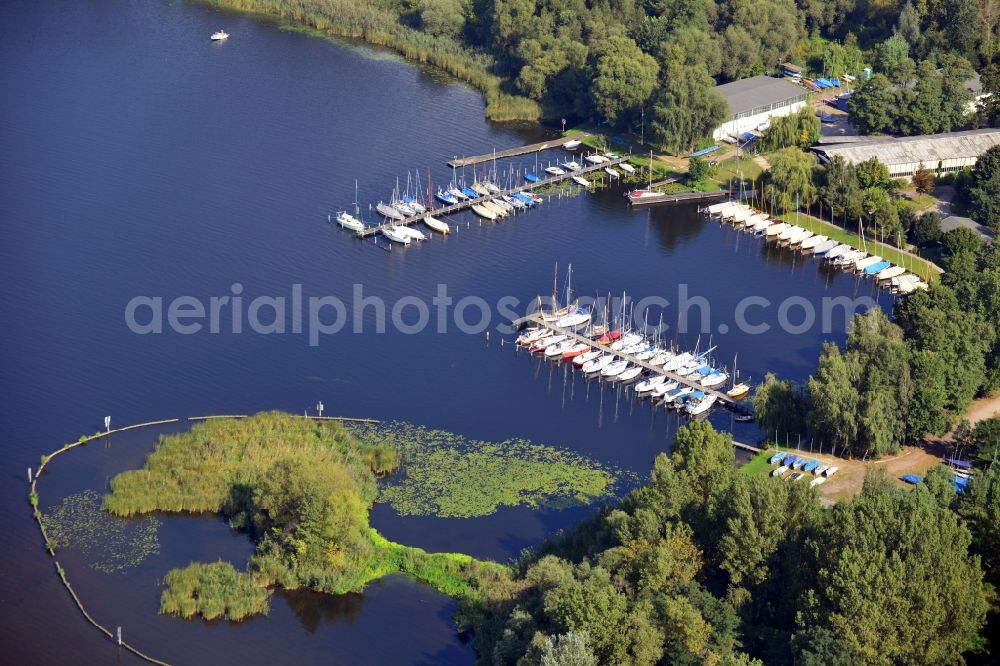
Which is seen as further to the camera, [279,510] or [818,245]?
[818,245]

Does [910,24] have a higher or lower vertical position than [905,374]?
higher

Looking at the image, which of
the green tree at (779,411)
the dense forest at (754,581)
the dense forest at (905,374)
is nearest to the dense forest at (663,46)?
the dense forest at (905,374)

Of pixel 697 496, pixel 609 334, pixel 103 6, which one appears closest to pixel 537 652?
pixel 697 496

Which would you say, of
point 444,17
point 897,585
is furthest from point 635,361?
point 444,17

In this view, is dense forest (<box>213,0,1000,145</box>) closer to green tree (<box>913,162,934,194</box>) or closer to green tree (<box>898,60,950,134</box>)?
green tree (<box>898,60,950,134</box>)

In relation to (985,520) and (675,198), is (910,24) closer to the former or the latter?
(675,198)

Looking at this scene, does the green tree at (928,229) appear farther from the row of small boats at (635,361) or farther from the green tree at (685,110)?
the row of small boats at (635,361)
